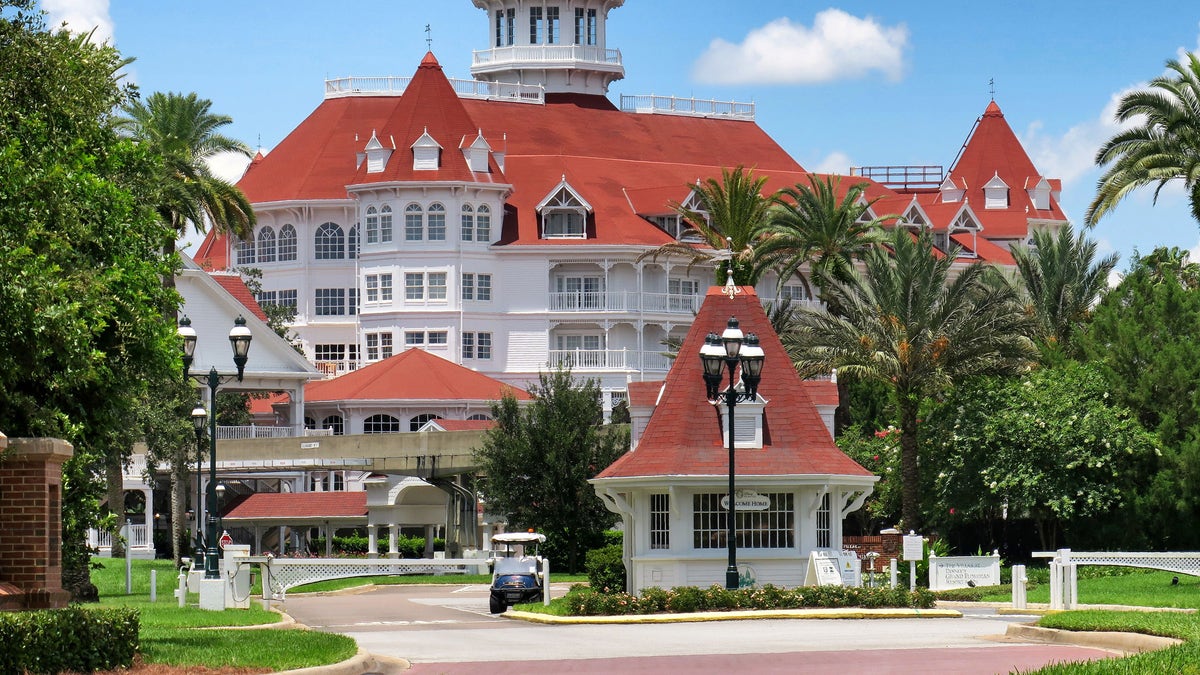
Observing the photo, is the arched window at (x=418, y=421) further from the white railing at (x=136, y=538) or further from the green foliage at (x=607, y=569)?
the green foliage at (x=607, y=569)

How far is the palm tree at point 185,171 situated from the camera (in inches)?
2115

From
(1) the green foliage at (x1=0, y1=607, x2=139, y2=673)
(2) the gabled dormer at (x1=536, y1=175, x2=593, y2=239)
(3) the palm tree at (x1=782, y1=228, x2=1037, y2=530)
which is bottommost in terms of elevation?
(1) the green foliage at (x1=0, y1=607, x2=139, y2=673)

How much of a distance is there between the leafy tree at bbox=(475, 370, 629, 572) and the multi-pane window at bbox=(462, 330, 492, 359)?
31.5 metres

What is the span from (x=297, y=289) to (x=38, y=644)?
77286mm

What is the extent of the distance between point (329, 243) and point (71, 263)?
71.3 m

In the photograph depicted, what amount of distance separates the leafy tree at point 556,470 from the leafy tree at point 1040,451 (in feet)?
32.0

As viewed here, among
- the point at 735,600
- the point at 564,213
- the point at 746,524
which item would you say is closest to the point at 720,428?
the point at 746,524

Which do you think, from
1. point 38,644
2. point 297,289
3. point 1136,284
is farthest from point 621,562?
point 297,289

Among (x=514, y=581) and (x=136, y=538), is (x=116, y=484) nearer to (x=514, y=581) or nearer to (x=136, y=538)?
(x=136, y=538)

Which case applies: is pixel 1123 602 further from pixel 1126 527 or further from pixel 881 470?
pixel 881 470

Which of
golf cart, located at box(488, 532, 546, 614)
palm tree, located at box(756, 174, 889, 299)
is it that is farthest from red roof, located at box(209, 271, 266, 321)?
golf cart, located at box(488, 532, 546, 614)

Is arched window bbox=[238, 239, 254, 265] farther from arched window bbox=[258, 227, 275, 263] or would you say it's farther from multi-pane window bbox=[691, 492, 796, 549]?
multi-pane window bbox=[691, 492, 796, 549]

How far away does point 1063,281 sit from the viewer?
233ft

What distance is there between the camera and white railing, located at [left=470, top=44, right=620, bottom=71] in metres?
104
